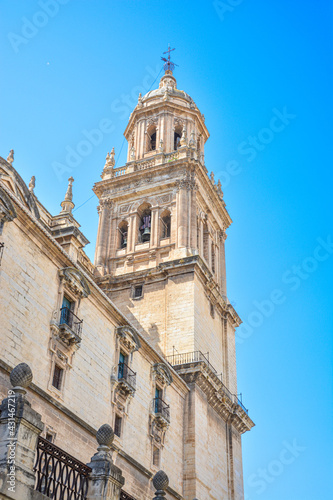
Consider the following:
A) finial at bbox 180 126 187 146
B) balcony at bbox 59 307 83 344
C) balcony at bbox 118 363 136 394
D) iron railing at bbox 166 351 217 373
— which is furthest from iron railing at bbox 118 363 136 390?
finial at bbox 180 126 187 146

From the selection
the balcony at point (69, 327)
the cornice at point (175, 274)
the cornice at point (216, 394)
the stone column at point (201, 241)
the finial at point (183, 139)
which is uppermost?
the finial at point (183, 139)

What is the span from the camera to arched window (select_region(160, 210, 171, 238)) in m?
45.2

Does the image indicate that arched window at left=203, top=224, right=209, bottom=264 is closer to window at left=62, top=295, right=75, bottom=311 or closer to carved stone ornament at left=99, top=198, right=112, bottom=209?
carved stone ornament at left=99, top=198, right=112, bottom=209

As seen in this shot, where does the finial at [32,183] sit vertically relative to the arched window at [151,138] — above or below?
below

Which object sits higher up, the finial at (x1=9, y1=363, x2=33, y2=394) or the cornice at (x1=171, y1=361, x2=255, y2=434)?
the cornice at (x1=171, y1=361, x2=255, y2=434)

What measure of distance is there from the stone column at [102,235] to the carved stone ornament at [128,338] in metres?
14.5

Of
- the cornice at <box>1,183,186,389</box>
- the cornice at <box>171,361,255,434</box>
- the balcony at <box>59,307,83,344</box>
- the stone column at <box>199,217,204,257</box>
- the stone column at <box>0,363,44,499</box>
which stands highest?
the stone column at <box>199,217,204,257</box>

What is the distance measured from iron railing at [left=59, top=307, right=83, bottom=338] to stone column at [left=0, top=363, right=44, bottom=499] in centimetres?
1278

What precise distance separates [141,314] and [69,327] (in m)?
15.9

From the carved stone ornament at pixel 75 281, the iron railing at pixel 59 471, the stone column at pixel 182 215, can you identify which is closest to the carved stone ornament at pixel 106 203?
the stone column at pixel 182 215

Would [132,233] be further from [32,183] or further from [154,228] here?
[32,183]

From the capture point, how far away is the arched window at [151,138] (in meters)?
51.9

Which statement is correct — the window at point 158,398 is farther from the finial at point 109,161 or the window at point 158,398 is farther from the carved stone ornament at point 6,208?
the finial at point 109,161

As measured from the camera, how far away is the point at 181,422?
3378cm
